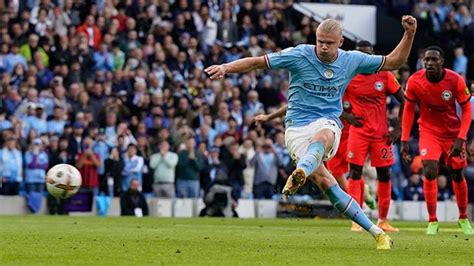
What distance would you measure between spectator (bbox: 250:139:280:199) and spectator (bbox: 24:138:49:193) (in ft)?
16.3

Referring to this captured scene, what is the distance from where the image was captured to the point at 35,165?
2697 centimetres

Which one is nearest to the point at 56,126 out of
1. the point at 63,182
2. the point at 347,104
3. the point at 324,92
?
the point at 347,104

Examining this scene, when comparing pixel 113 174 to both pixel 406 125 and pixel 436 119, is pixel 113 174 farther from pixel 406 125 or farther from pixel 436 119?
pixel 436 119

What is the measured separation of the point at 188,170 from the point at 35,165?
349 centimetres

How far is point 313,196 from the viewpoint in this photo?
1129 inches

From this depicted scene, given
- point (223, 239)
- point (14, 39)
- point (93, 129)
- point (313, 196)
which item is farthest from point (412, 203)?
point (223, 239)

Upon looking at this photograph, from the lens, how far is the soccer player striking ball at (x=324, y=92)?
13320 millimetres

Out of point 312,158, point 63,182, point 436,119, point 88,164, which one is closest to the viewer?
point 312,158

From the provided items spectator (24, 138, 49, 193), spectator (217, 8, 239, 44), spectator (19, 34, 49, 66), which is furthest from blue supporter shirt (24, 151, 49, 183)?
spectator (217, 8, 239, 44)

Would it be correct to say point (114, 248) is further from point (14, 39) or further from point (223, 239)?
point (14, 39)

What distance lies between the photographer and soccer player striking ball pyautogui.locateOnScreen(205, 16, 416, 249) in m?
13.3

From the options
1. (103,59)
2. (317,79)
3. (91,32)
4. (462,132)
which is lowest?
(462,132)

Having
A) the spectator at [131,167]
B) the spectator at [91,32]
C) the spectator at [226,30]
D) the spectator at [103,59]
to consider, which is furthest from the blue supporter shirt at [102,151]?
the spectator at [226,30]

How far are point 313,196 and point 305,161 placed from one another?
16.0 m
